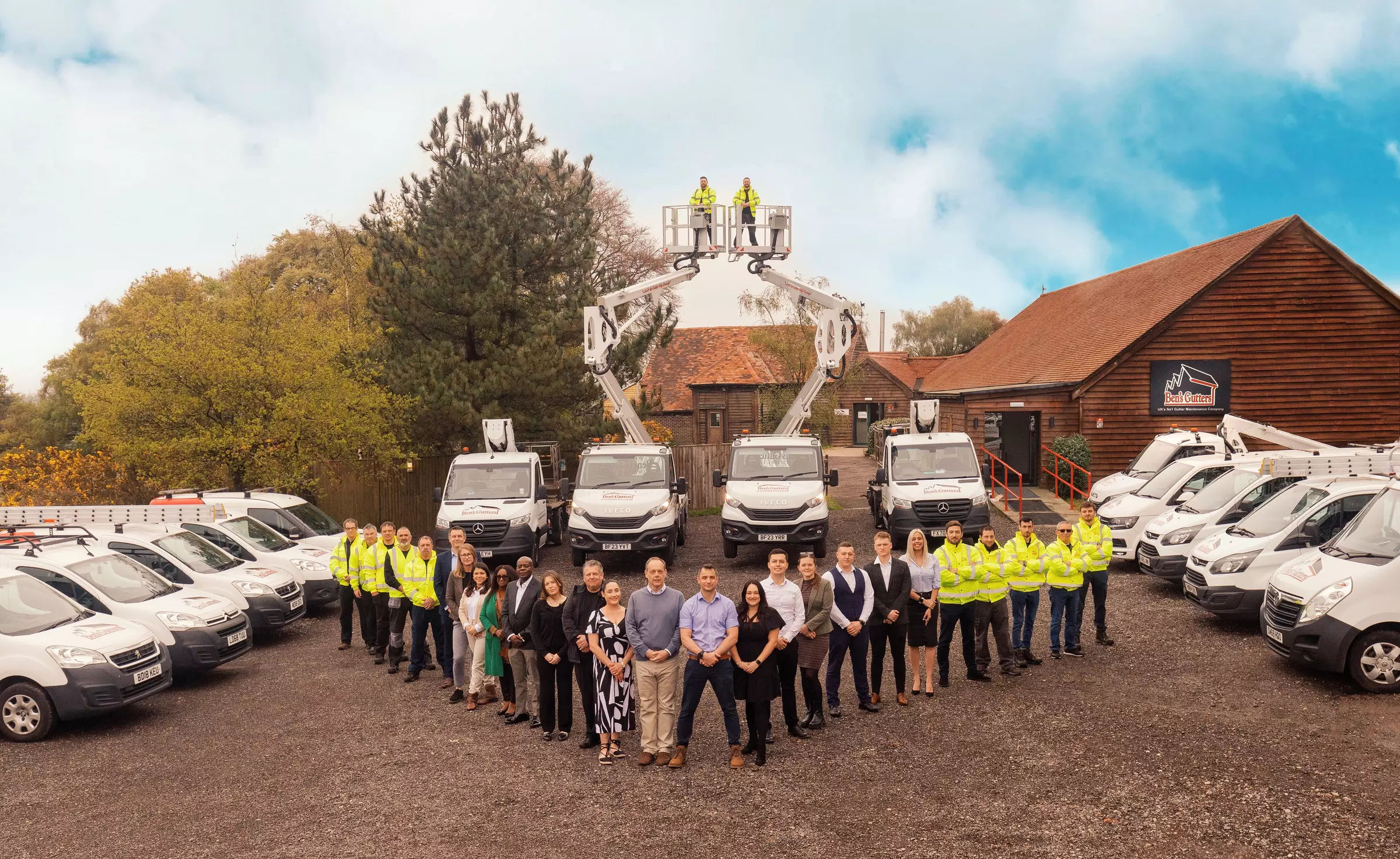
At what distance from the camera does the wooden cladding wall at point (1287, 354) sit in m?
25.1

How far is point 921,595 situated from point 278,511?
1162cm

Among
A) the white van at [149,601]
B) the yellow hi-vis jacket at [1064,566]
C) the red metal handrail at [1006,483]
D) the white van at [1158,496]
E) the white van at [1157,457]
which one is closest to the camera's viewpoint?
the yellow hi-vis jacket at [1064,566]

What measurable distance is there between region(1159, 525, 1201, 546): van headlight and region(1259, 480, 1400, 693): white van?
3.70 metres

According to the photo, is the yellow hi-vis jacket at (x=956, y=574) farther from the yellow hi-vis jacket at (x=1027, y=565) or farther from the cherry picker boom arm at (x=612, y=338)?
the cherry picker boom arm at (x=612, y=338)

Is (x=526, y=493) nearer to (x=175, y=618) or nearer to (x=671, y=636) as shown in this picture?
(x=175, y=618)

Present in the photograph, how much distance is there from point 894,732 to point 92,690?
24.6ft

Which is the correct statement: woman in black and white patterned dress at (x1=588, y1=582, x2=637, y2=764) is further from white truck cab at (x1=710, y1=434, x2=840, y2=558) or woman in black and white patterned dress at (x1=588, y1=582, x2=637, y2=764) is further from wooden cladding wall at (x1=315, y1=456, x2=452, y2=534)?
wooden cladding wall at (x1=315, y1=456, x2=452, y2=534)

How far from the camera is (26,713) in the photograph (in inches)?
355

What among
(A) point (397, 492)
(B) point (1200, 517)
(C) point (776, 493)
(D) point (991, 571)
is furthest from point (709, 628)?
(A) point (397, 492)

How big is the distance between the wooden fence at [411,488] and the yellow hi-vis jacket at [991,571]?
48.6ft

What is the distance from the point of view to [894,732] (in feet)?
28.0

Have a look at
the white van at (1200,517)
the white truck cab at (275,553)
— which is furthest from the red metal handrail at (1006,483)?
the white truck cab at (275,553)

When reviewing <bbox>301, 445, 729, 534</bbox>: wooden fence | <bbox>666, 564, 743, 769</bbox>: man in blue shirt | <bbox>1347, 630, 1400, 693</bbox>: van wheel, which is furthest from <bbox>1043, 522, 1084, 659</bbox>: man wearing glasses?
<bbox>301, 445, 729, 534</bbox>: wooden fence

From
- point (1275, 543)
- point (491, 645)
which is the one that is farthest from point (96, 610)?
point (1275, 543)
